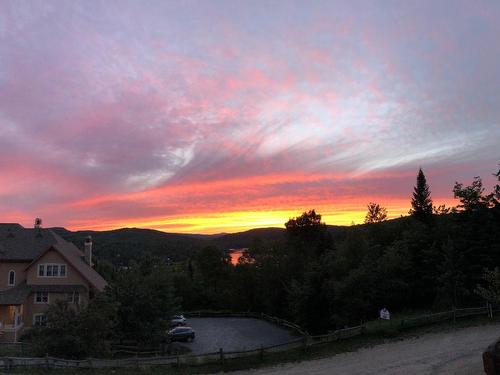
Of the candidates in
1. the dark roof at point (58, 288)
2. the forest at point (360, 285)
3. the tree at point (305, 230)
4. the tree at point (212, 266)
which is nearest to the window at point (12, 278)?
the dark roof at point (58, 288)

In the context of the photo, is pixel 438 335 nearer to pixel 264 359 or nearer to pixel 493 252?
pixel 264 359

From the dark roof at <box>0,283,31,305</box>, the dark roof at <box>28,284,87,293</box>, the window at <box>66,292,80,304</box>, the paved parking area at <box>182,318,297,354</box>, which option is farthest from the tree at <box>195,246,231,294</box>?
the dark roof at <box>0,283,31,305</box>

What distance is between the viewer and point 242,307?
236ft

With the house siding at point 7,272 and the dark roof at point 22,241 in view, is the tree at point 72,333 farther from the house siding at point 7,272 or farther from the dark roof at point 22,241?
the dark roof at point 22,241

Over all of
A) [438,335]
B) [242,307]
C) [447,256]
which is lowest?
[242,307]

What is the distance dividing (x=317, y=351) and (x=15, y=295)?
26760 mm

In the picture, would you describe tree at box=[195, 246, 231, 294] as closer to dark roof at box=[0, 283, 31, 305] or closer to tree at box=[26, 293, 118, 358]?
dark roof at box=[0, 283, 31, 305]

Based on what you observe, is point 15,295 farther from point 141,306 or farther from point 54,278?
point 141,306

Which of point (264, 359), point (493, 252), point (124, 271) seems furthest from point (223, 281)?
point (264, 359)

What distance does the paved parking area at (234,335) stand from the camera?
3641cm

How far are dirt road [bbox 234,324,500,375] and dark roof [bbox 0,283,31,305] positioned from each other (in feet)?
78.6

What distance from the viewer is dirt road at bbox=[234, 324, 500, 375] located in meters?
17.3

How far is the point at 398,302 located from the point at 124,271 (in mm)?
24049

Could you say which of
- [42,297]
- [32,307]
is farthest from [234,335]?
[32,307]
